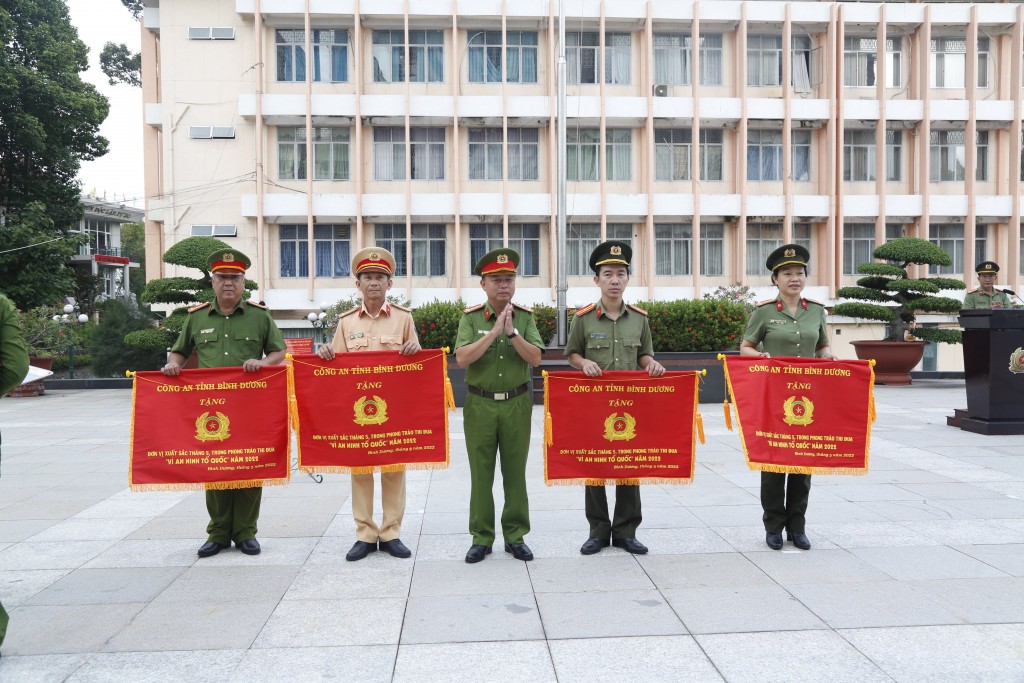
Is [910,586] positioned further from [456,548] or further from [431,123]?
[431,123]

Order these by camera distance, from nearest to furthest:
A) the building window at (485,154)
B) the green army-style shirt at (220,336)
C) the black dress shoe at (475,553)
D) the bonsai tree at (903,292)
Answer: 1. the black dress shoe at (475,553)
2. the green army-style shirt at (220,336)
3. the bonsai tree at (903,292)
4. the building window at (485,154)

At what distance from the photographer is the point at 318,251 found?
25.5 meters

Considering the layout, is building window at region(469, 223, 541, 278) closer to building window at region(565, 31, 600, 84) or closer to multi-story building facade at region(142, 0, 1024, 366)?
multi-story building facade at region(142, 0, 1024, 366)

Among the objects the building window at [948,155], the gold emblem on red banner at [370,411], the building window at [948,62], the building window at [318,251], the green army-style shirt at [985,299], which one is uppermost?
the building window at [948,62]

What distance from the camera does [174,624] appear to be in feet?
13.1

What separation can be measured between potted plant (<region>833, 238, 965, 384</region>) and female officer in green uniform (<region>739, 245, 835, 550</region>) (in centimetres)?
1378

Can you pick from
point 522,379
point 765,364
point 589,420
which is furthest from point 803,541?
point 522,379

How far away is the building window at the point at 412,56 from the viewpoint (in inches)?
992

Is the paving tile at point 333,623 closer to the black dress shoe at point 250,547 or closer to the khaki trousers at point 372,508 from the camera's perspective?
the khaki trousers at point 372,508

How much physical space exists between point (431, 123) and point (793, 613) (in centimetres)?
2292

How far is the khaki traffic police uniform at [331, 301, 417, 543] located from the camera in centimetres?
525

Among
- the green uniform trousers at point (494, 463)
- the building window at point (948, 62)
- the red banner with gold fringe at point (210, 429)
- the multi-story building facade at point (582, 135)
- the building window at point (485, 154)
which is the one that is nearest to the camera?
the green uniform trousers at point (494, 463)

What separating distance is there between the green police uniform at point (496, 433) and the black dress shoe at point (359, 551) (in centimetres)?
70

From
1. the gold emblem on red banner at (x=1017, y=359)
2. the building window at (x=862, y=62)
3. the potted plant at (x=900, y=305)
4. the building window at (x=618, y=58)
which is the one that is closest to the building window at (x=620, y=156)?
the building window at (x=618, y=58)
